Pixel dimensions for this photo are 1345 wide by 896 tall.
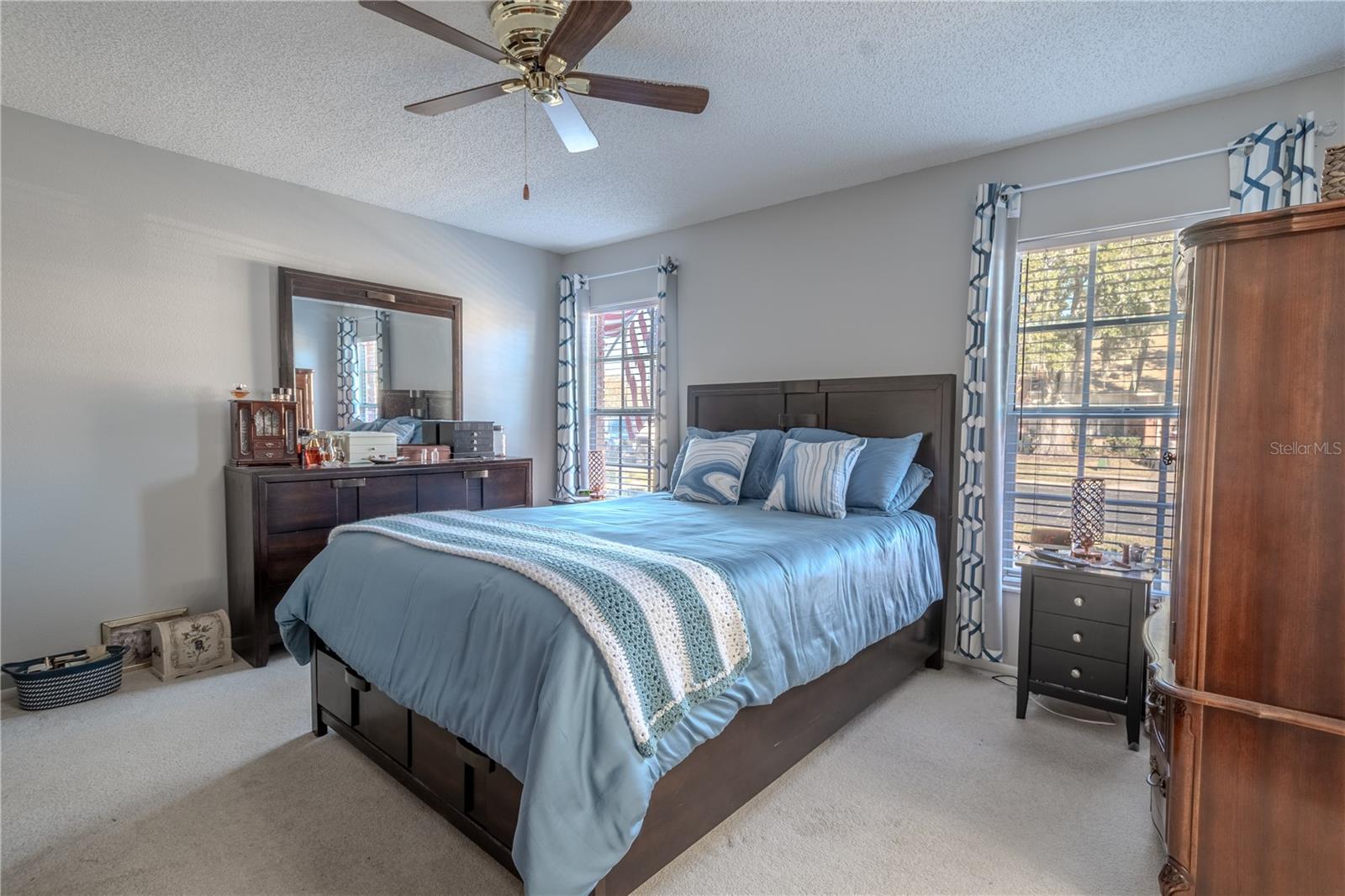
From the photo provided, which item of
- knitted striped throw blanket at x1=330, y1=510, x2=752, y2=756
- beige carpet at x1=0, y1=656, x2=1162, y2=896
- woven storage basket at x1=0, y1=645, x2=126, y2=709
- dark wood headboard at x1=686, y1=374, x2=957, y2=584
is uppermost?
dark wood headboard at x1=686, y1=374, x2=957, y2=584

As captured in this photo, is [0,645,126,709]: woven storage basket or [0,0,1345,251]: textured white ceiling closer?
[0,0,1345,251]: textured white ceiling

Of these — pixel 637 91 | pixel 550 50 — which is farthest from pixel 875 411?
pixel 550 50

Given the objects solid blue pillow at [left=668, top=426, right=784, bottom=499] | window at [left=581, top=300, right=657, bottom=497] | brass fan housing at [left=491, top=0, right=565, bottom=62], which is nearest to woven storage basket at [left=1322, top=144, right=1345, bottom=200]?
brass fan housing at [left=491, top=0, right=565, bottom=62]

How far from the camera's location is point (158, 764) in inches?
91.4

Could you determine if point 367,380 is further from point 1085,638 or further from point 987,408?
point 1085,638

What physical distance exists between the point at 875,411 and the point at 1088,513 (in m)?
1.13

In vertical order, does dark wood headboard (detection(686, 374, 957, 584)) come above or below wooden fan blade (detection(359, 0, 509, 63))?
below

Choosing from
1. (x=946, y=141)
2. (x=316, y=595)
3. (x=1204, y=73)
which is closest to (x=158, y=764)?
(x=316, y=595)

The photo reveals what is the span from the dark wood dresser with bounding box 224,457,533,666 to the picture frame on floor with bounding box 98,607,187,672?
1.17 feet

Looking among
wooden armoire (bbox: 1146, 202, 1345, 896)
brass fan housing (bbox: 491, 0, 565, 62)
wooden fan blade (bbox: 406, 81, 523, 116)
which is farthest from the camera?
wooden fan blade (bbox: 406, 81, 523, 116)

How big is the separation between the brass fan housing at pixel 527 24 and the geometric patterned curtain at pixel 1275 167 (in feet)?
8.91

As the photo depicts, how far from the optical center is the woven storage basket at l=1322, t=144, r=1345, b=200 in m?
1.42

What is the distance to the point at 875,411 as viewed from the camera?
3.54m

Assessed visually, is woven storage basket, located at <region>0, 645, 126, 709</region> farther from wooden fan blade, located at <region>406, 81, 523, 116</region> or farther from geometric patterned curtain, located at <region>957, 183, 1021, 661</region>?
geometric patterned curtain, located at <region>957, 183, 1021, 661</region>
